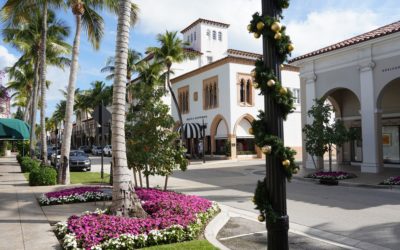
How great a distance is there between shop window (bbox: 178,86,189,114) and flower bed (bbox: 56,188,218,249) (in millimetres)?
37050

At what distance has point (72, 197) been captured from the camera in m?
11.0

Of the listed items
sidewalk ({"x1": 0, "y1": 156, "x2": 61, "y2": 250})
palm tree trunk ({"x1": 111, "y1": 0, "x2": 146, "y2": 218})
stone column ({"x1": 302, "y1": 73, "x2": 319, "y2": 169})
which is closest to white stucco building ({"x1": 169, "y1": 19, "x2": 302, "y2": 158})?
stone column ({"x1": 302, "y1": 73, "x2": 319, "y2": 169})

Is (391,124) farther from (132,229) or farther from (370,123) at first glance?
(132,229)

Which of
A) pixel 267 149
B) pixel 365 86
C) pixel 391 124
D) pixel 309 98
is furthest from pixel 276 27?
pixel 391 124

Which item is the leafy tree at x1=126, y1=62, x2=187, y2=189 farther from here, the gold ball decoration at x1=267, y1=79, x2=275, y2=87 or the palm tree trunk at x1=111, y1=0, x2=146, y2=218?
the gold ball decoration at x1=267, y1=79, x2=275, y2=87

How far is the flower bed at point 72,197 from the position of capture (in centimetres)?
1068

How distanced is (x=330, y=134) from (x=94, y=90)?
63004 millimetres

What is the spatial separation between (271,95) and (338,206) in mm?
8216

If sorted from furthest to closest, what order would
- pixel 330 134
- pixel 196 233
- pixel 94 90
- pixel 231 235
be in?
1. pixel 94 90
2. pixel 330 134
3. pixel 231 235
4. pixel 196 233

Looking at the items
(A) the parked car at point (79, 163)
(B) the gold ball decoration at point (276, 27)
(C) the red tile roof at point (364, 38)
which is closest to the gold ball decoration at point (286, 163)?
(B) the gold ball decoration at point (276, 27)

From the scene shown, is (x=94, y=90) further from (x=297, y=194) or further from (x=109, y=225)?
(x=109, y=225)

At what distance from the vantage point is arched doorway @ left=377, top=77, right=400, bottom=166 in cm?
2198

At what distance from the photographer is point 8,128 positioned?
727 inches

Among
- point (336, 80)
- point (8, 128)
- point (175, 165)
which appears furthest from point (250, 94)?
point (175, 165)
